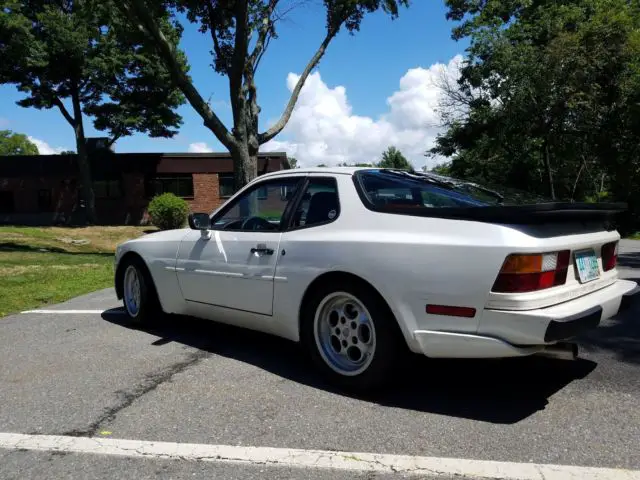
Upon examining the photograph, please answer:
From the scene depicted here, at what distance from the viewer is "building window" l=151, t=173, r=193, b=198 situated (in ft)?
104

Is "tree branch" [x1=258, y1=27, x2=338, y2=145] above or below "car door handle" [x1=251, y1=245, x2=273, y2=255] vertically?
above

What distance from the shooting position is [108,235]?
24.7m

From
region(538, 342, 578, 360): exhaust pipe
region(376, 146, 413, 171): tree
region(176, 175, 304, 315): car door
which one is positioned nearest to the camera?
region(538, 342, 578, 360): exhaust pipe

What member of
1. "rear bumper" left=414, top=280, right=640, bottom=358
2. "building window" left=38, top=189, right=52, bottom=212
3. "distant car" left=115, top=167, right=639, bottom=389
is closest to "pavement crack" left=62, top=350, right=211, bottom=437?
"distant car" left=115, top=167, right=639, bottom=389

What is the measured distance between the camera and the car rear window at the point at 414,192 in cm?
364

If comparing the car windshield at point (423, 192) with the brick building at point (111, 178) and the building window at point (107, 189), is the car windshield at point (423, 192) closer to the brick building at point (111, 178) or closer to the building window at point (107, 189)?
the brick building at point (111, 178)

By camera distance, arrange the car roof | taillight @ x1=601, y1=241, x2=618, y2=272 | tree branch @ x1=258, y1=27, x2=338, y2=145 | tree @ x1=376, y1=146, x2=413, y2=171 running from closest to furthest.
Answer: taillight @ x1=601, y1=241, x2=618, y2=272, the car roof, tree branch @ x1=258, y1=27, x2=338, y2=145, tree @ x1=376, y1=146, x2=413, y2=171

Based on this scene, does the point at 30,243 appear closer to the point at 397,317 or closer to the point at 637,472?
the point at 397,317

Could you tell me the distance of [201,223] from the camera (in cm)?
472

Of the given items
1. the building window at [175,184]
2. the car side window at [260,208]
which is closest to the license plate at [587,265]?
the car side window at [260,208]

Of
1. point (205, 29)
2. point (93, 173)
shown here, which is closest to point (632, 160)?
point (205, 29)

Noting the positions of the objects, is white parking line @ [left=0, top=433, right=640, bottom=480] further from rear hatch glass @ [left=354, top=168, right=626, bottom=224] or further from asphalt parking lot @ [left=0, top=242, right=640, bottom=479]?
rear hatch glass @ [left=354, top=168, right=626, bottom=224]

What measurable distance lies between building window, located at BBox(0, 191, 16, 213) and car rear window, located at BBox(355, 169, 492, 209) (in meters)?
33.3

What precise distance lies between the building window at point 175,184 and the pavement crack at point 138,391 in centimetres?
2810
